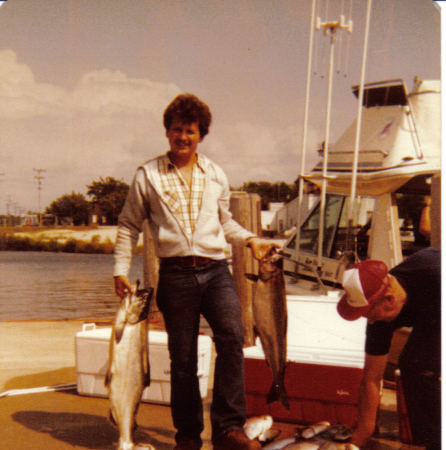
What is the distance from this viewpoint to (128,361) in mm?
2473

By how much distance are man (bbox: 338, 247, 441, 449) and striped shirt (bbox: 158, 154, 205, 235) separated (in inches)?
A: 31.8

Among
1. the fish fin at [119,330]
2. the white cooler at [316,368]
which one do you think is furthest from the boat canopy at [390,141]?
the fish fin at [119,330]

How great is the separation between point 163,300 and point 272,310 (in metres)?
0.54

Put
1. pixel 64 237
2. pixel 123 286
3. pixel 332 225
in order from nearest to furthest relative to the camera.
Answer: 1. pixel 123 286
2. pixel 64 237
3. pixel 332 225

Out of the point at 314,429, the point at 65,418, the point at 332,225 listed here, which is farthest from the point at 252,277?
the point at 332,225

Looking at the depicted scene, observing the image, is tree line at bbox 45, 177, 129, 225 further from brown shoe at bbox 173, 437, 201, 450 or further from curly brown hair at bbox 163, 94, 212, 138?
brown shoe at bbox 173, 437, 201, 450

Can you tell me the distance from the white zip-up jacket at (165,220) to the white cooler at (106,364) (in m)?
0.89

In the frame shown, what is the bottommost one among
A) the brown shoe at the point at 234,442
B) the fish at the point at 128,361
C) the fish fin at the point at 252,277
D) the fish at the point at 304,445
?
the fish at the point at 304,445

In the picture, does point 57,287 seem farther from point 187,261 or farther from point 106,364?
point 187,261

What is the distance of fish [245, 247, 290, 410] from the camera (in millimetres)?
2465

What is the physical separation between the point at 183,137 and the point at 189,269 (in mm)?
653

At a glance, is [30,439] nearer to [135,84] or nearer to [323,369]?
[323,369]

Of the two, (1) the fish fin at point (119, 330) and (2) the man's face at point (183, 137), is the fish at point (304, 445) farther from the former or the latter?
(2) the man's face at point (183, 137)

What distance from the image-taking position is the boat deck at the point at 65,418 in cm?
268
